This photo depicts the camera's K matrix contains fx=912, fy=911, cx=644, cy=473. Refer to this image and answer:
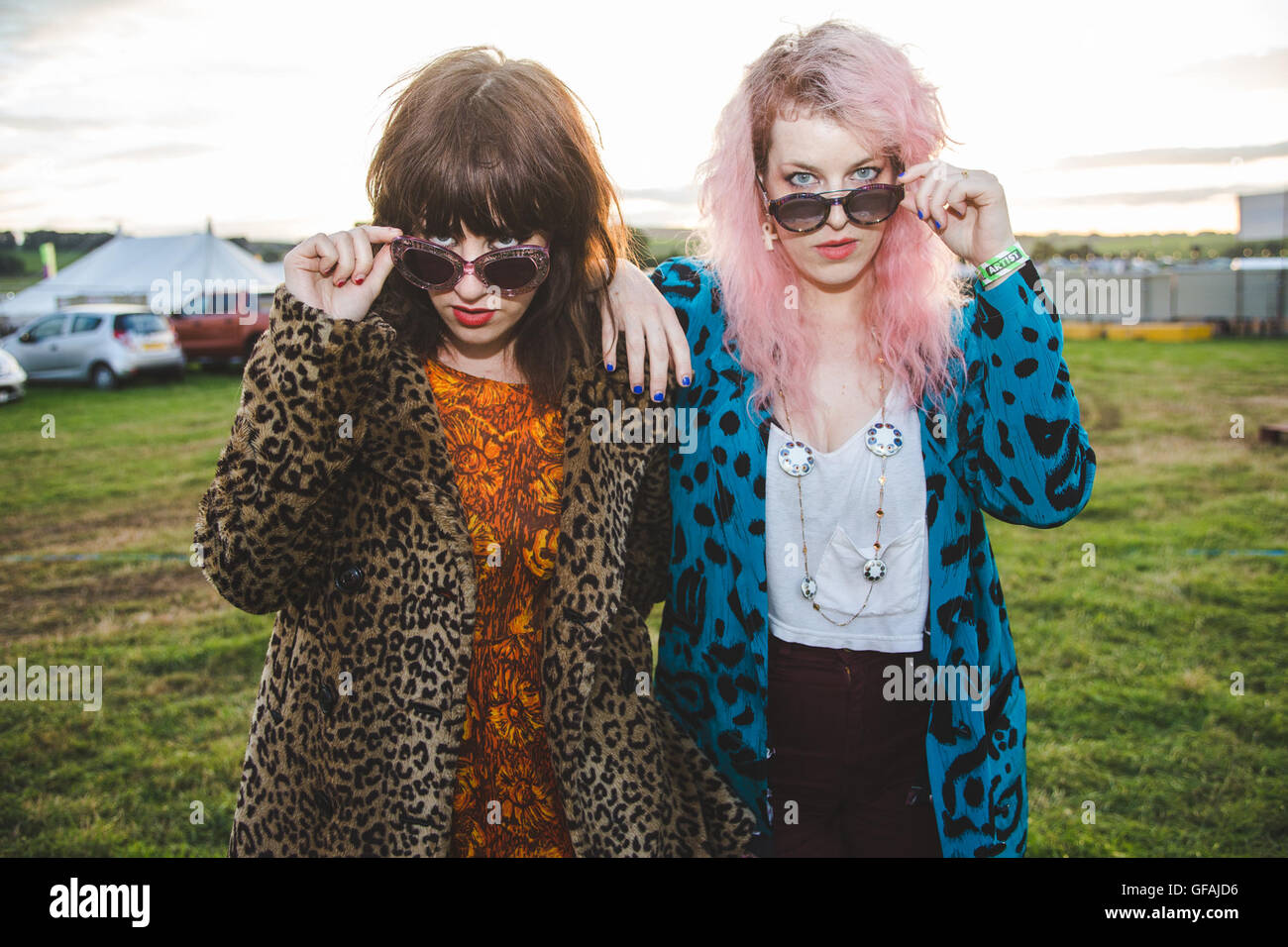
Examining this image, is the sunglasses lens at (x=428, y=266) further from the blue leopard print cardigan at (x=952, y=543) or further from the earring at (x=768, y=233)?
the earring at (x=768, y=233)

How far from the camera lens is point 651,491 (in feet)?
6.61

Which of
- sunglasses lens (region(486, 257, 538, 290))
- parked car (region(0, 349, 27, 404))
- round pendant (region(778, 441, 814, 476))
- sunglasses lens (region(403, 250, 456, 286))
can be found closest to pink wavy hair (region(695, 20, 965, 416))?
round pendant (region(778, 441, 814, 476))

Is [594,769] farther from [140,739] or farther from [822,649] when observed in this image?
[140,739]

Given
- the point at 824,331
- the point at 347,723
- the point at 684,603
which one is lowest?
the point at 347,723

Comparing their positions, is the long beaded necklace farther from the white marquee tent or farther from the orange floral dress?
the white marquee tent

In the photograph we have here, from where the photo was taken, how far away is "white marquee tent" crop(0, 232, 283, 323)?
20.8 metres

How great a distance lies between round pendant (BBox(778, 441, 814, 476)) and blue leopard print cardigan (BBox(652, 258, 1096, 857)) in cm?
4

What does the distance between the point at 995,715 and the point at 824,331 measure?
90 cm

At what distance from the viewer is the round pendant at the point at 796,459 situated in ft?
6.25

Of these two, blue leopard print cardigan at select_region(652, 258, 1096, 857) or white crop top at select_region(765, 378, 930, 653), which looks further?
white crop top at select_region(765, 378, 930, 653)

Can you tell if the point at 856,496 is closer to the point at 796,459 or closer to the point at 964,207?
the point at 796,459

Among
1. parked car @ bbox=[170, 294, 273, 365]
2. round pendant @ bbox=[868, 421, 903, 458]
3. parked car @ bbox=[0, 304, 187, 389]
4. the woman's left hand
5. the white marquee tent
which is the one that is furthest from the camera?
the white marquee tent

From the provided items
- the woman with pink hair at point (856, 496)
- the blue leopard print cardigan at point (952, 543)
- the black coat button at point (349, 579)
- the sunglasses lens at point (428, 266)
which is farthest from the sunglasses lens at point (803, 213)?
the black coat button at point (349, 579)
